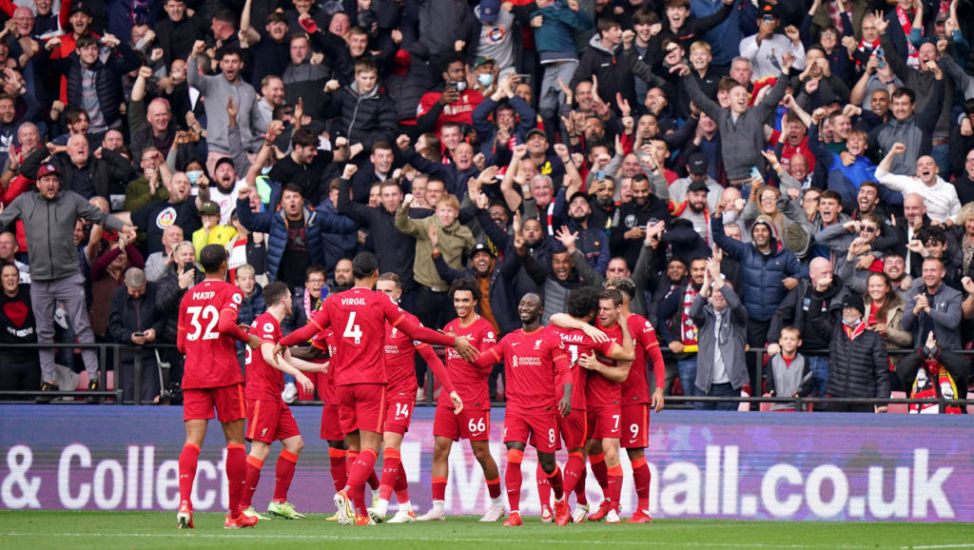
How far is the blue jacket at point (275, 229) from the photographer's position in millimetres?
19797

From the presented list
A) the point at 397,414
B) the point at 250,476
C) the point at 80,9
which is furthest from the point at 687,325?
the point at 80,9

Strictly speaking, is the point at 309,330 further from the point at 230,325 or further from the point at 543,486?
the point at 543,486

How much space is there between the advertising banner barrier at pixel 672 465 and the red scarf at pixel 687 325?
0.85 m

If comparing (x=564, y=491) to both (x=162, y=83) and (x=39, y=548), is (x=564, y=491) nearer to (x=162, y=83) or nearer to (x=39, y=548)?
(x=39, y=548)

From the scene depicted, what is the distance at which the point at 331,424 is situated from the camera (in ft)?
53.4

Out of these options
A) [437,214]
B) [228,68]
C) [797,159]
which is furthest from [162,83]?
[797,159]

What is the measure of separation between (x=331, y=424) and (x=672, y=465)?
4143 millimetres

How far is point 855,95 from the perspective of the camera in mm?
21703

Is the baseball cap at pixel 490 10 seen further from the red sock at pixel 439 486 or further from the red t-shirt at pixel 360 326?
the red t-shirt at pixel 360 326

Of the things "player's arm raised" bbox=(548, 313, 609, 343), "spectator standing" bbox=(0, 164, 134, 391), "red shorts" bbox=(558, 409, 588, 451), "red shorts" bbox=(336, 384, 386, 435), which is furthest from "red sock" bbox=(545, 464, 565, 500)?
"spectator standing" bbox=(0, 164, 134, 391)

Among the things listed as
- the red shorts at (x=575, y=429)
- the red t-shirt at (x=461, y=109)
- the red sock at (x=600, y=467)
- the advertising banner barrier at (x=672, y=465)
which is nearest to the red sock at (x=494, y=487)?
the red shorts at (x=575, y=429)

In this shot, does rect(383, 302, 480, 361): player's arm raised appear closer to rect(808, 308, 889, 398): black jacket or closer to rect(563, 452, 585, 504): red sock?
rect(563, 452, 585, 504): red sock

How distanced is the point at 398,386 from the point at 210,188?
6972 millimetres

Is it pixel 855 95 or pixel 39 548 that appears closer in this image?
pixel 39 548
